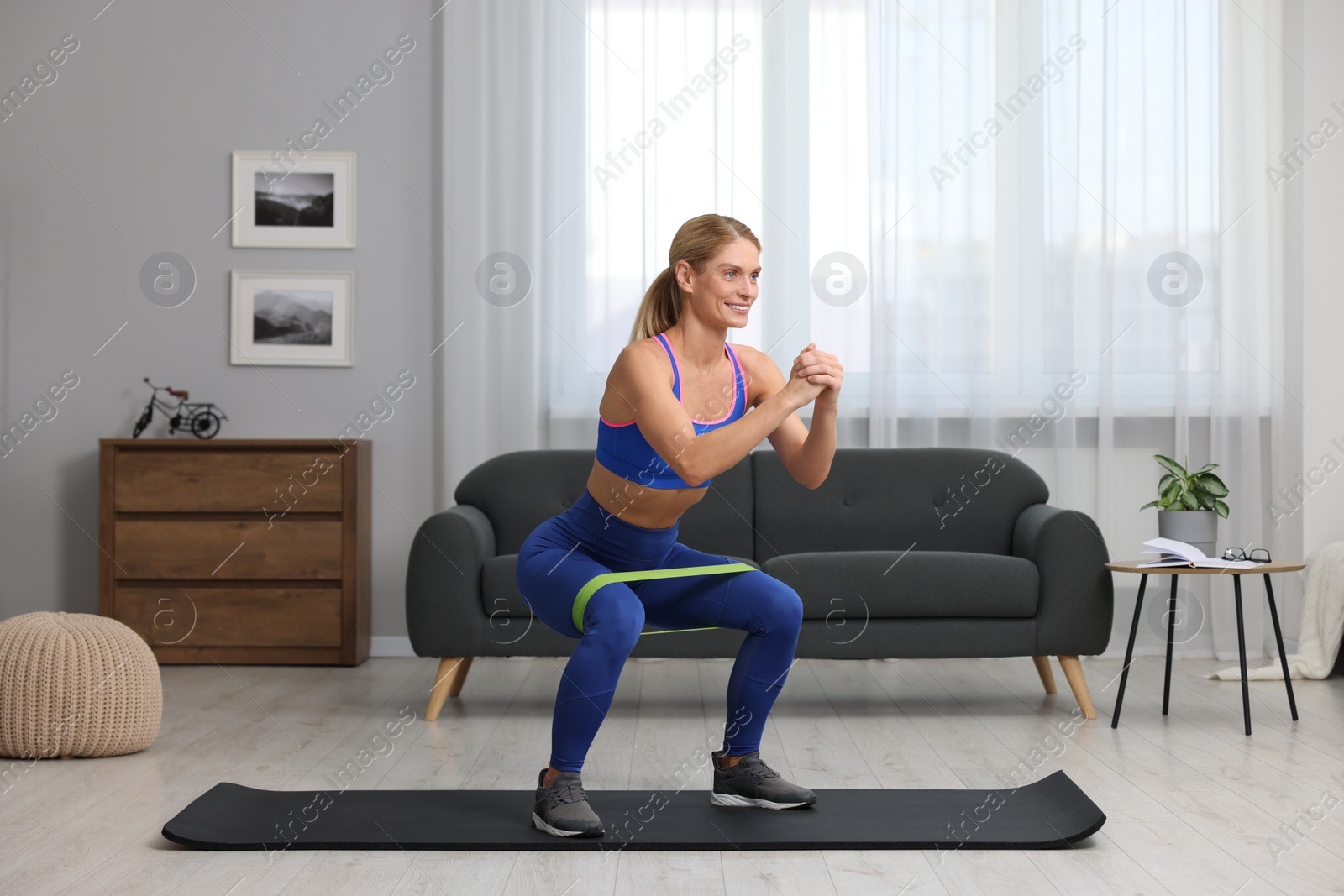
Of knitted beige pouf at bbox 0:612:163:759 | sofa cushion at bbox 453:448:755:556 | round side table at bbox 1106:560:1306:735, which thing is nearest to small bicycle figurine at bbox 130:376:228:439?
sofa cushion at bbox 453:448:755:556

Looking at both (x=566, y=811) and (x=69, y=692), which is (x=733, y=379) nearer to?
(x=566, y=811)

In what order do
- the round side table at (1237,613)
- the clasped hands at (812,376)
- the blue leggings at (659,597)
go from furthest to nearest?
the round side table at (1237,613), the blue leggings at (659,597), the clasped hands at (812,376)

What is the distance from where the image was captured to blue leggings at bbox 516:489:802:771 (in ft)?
7.04

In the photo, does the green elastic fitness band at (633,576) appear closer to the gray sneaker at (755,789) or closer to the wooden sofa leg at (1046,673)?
the gray sneaker at (755,789)

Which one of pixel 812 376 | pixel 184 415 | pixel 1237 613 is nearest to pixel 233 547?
pixel 184 415

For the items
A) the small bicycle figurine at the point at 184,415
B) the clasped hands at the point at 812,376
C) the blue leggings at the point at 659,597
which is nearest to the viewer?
the clasped hands at the point at 812,376

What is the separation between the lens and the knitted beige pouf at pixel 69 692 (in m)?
2.72

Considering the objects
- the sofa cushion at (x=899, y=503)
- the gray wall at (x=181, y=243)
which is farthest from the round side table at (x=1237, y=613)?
the gray wall at (x=181, y=243)

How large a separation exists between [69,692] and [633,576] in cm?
151

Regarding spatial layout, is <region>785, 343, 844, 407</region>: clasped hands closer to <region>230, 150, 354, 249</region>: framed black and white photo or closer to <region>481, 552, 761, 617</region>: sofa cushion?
<region>481, 552, 761, 617</region>: sofa cushion

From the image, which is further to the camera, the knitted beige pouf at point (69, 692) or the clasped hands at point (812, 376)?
the knitted beige pouf at point (69, 692)

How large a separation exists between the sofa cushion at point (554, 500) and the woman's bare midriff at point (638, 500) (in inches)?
63.3

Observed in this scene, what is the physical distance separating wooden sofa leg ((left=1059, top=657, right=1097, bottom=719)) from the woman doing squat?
1.27 meters

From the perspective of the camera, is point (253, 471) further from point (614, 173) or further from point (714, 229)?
point (714, 229)
